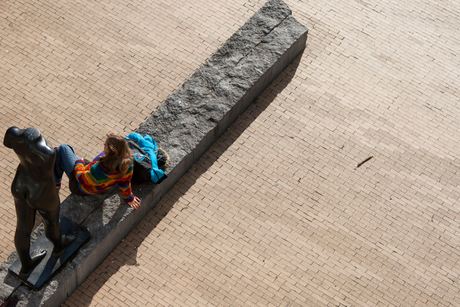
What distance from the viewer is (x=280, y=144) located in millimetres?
8258

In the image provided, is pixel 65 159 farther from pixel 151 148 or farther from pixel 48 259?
pixel 48 259

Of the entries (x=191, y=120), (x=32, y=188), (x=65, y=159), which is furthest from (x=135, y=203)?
(x=32, y=188)

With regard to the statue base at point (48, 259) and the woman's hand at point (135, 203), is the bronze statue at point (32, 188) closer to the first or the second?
the statue base at point (48, 259)

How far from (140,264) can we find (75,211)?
3.76 feet

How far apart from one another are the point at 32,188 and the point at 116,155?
1.13 meters

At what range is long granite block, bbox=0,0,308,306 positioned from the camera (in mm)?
6383

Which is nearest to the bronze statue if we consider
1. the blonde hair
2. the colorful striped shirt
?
the colorful striped shirt

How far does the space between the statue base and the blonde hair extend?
Answer: 0.92 m

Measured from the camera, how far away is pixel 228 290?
275 inches

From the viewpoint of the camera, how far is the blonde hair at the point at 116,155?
591cm

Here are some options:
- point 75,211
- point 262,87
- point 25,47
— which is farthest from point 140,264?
point 25,47

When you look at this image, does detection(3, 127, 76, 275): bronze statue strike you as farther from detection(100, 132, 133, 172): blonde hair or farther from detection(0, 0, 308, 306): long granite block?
detection(100, 132, 133, 172): blonde hair

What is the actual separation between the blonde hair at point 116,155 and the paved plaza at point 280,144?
1.46 metres

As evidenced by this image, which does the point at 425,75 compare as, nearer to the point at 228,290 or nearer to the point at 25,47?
the point at 228,290
